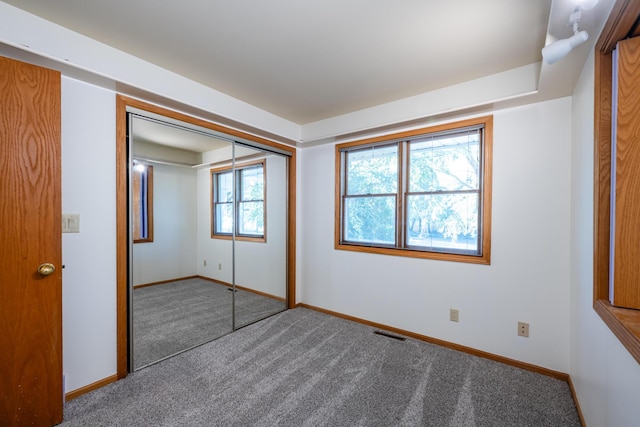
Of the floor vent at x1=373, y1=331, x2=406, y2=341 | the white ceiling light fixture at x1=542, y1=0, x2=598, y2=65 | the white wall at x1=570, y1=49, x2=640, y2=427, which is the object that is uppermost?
the white ceiling light fixture at x1=542, y1=0, x2=598, y2=65

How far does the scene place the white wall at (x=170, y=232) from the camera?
2.48 meters

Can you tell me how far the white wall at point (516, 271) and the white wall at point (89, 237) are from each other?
267 centimetres

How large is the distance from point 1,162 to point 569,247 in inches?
153

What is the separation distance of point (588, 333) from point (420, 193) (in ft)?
5.54

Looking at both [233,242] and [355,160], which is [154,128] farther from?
[355,160]

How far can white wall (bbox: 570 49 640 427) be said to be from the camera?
1.06m

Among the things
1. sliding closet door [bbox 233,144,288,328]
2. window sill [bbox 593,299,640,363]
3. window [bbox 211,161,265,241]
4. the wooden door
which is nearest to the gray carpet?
the wooden door

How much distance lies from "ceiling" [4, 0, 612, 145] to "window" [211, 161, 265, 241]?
3.35 ft

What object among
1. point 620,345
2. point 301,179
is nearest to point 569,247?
point 620,345

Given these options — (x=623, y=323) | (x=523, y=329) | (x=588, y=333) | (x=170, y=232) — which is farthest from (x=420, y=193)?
(x=170, y=232)

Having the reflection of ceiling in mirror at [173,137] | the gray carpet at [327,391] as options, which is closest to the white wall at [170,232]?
the reflection of ceiling in mirror at [173,137]

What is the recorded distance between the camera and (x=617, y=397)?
112 centimetres

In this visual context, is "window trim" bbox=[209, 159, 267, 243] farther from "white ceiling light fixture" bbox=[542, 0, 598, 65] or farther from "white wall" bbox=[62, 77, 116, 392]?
"white ceiling light fixture" bbox=[542, 0, 598, 65]

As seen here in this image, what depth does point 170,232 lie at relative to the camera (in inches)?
108
